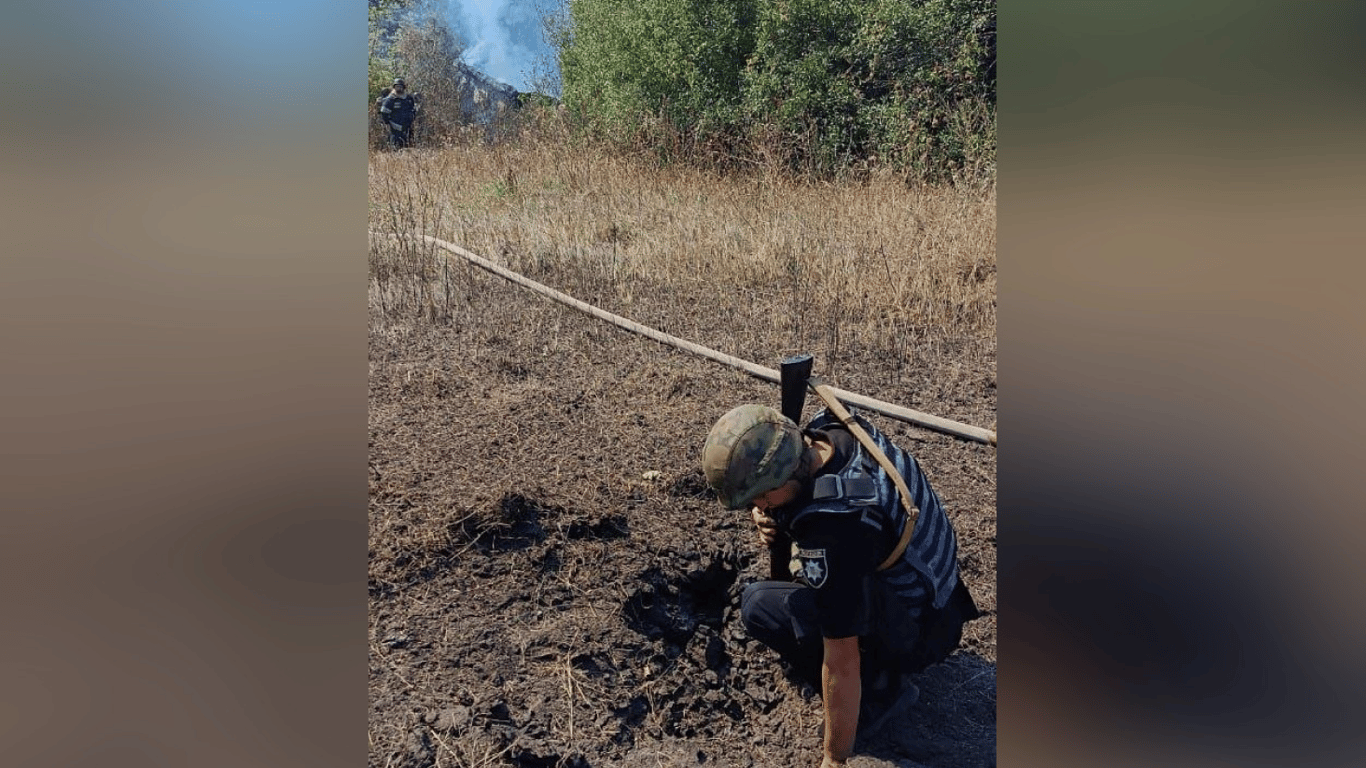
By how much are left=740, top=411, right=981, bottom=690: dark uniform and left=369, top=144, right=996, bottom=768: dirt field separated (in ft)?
1.08

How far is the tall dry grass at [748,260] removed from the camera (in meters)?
5.94

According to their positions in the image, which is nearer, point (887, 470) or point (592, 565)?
point (887, 470)

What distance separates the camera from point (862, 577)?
241cm

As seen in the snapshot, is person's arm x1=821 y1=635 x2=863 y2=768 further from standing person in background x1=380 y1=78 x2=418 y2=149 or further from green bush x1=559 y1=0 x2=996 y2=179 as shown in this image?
→ standing person in background x1=380 y1=78 x2=418 y2=149

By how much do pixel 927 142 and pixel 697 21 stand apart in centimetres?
362

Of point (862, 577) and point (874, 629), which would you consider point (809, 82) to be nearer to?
point (874, 629)

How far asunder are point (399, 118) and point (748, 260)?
9.97 meters

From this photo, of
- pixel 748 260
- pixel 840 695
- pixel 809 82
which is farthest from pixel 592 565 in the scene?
pixel 809 82

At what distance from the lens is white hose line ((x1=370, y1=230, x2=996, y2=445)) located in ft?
14.2

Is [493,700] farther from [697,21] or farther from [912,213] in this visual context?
[697,21]
